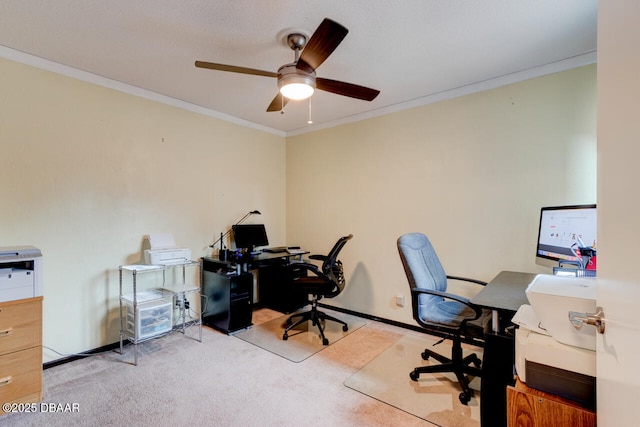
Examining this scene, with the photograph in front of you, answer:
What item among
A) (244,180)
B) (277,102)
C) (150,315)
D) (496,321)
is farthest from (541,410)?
(244,180)

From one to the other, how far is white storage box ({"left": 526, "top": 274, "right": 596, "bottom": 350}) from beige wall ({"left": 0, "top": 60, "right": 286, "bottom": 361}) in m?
3.14

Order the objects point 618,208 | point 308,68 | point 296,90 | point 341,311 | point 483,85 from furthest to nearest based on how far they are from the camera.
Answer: point 341,311 → point 483,85 → point 296,90 → point 308,68 → point 618,208

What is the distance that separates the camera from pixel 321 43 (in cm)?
160

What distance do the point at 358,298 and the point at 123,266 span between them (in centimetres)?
249

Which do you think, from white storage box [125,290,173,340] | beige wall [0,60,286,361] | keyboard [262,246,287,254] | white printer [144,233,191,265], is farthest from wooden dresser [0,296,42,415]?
keyboard [262,246,287,254]

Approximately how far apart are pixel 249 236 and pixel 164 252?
106 cm

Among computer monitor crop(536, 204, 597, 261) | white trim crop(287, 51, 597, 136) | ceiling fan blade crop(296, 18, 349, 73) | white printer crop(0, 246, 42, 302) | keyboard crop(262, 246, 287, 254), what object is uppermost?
white trim crop(287, 51, 597, 136)

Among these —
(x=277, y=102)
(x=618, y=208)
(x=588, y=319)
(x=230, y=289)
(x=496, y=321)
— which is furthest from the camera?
(x=230, y=289)

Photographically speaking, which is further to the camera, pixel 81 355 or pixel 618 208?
pixel 81 355

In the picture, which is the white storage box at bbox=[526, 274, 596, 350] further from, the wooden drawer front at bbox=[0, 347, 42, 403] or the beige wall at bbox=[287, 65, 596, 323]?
the wooden drawer front at bbox=[0, 347, 42, 403]

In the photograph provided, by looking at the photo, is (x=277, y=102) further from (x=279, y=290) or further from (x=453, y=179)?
(x=279, y=290)

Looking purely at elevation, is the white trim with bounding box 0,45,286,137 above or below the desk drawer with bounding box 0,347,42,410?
above

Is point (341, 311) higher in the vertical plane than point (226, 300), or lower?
lower

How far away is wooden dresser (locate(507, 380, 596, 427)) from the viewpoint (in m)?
0.96
